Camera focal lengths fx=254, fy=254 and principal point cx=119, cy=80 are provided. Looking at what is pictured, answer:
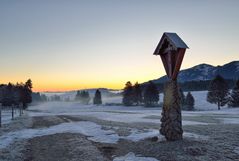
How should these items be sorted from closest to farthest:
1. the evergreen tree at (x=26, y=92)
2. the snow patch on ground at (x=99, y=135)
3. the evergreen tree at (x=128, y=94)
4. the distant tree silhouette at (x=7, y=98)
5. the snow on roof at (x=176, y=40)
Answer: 1. the snow on roof at (x=176, y=40)
2. the snow patch on ground at (x=99, y=135)
3. the evergreen tree at (x=26, y=92)
4. the distant tree silhouette at (x=7, y=98)
5. the evergreen tree at (x=128, y=94)

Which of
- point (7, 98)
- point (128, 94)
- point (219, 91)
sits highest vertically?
point (219, 91)

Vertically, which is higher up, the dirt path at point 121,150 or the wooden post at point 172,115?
the wooden post at point 172,115

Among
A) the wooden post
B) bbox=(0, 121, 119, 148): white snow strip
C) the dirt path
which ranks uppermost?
the wooden post

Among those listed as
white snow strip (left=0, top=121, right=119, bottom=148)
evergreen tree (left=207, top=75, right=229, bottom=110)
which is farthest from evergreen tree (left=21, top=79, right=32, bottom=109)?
white snow strip (left=0, top=121, right=119, bottom=148)

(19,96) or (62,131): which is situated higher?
(19,96)

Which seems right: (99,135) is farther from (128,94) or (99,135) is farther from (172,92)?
(128,94)

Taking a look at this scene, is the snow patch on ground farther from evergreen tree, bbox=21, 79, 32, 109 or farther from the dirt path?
evergreen tree, bbox=21, 79, 32, 109

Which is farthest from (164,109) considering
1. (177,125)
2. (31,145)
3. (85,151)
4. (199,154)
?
(31,145)

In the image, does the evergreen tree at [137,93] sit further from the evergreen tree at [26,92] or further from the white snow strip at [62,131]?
the white snow strip at [62,131]

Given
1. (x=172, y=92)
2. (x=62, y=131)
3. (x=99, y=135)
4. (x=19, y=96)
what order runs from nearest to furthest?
(x=172, y=92), (x=99, y=135), (x=62, y=131), (x=19, y=96)

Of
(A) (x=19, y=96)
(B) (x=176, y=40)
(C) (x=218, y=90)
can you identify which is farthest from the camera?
(A) (x=19, y=96)

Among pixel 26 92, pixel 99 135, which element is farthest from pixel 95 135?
pixel 26 92

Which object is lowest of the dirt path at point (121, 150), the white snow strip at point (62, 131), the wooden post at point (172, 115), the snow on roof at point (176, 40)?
the white snow strip at point (62, 131)

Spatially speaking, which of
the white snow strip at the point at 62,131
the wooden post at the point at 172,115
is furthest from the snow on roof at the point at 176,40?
the white snow strip at the point at 62,131
